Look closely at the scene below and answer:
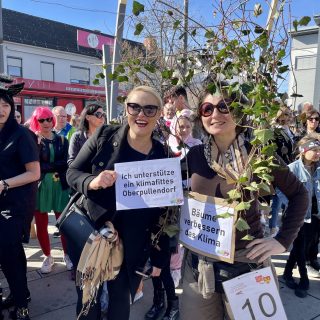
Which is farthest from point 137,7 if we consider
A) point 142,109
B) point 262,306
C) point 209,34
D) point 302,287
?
point 302,287

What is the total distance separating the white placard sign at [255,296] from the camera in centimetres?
158

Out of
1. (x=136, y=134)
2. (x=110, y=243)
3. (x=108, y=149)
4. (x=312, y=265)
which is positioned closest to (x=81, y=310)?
(x=110, y=243)

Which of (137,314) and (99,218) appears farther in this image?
(137,314)

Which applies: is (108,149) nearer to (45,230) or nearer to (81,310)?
Result: (81,310)

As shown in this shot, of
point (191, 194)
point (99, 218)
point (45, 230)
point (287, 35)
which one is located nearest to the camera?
point (287, 35)

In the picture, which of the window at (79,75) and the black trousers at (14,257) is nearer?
the black trousers at (14,257)

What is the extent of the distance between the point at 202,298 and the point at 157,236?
447 millimetres

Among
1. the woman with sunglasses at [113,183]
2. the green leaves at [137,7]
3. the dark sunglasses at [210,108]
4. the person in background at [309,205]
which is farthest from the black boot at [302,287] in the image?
the green leaves at [137,7]

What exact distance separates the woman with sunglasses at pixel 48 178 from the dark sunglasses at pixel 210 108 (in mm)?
2477

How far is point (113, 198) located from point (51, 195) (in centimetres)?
210

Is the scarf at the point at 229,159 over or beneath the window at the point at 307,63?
beneath

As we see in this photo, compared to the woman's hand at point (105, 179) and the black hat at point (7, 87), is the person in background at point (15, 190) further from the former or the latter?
the woman's hand at point (105, 179)

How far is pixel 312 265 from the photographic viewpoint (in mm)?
3740

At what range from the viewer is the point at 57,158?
3771 millimetres
